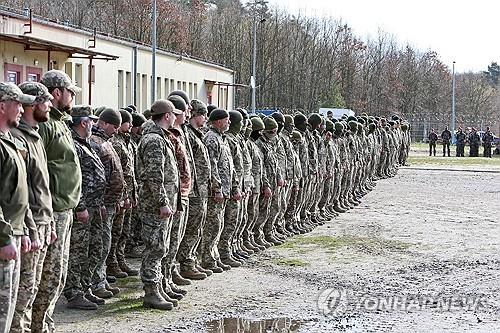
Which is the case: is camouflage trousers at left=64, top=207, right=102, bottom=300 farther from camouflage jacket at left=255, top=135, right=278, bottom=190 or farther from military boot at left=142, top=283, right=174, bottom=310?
camouflage jacket at left=255, top=135, right=278, bottom=190

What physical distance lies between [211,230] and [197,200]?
0.93 meters

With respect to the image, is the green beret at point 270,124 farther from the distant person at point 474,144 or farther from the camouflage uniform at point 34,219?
the distant person at point 474,144

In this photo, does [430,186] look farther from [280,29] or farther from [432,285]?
[280,29]

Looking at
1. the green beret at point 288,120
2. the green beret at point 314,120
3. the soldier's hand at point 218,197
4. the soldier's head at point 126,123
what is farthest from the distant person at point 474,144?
the soldier's head at point 126,123

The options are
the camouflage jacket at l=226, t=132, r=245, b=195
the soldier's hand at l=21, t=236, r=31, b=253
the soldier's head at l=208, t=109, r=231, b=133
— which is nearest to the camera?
the soldier's hand at l=21, t=236, r=31, b=253

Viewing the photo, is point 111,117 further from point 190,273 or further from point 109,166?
point 190,273

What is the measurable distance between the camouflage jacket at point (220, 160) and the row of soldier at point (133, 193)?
0.01m

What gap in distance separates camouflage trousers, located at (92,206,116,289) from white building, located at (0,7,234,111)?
18.4 metres

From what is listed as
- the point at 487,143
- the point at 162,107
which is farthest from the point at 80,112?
the point at 487,143

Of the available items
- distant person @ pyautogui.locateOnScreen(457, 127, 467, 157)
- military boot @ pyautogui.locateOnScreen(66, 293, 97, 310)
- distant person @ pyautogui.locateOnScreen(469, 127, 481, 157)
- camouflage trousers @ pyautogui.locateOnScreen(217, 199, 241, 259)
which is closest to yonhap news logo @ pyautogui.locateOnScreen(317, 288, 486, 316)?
camouflage trousers @ pyautogui.locateOnScreen(217, 199, 241, 259)

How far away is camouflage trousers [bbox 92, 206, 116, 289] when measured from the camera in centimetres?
974

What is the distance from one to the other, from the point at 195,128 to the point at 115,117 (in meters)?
1.14

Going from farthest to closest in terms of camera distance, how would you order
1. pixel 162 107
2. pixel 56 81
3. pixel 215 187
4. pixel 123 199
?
pixel 215 187, pixel 123 199, pixel 162 107, pixel 56 81

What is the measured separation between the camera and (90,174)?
937 cm
